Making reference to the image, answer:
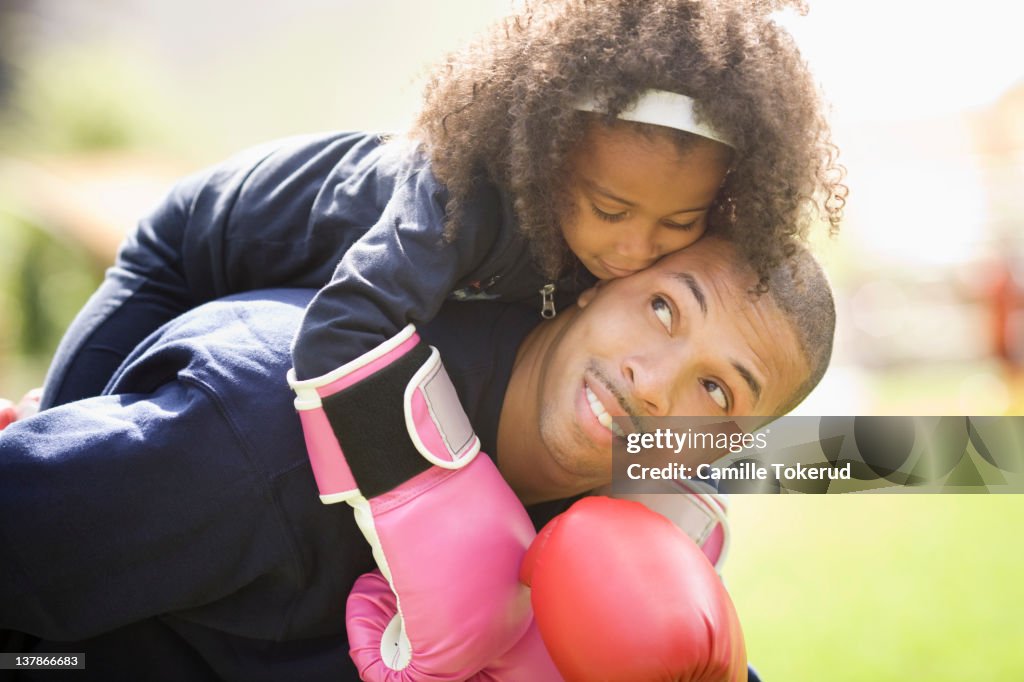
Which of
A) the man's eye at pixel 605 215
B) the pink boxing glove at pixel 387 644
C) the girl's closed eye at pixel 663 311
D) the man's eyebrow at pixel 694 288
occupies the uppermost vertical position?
the man's eye at pixel 605 215

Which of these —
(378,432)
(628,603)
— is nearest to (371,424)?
(378,432)

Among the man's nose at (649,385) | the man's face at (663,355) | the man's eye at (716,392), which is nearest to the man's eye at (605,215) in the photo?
the man's face at (663,355)

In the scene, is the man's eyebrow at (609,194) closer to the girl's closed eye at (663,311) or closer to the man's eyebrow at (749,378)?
the girl's closed eye at (663,311)

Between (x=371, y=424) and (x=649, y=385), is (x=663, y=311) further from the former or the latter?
(x=371, y=424)

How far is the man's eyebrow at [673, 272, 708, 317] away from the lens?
1.87 meters

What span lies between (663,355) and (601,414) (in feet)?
0.54

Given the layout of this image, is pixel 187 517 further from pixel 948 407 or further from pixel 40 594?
pixel 948 407

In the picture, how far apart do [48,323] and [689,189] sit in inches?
193

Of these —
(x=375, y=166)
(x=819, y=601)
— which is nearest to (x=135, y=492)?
(x=375, y=166)

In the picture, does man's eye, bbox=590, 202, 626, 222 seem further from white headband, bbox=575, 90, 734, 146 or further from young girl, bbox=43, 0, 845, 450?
white headband, bbox=575, 90, 734, 146

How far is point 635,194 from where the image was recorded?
1.76 meters

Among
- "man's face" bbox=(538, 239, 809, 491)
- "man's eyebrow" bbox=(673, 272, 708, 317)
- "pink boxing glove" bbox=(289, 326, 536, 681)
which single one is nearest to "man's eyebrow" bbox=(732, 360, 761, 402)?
"man's face" bbox=(538, 239, 809, 491)

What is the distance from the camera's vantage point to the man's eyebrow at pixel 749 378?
74.0 inches

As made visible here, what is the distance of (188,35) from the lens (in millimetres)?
12344
